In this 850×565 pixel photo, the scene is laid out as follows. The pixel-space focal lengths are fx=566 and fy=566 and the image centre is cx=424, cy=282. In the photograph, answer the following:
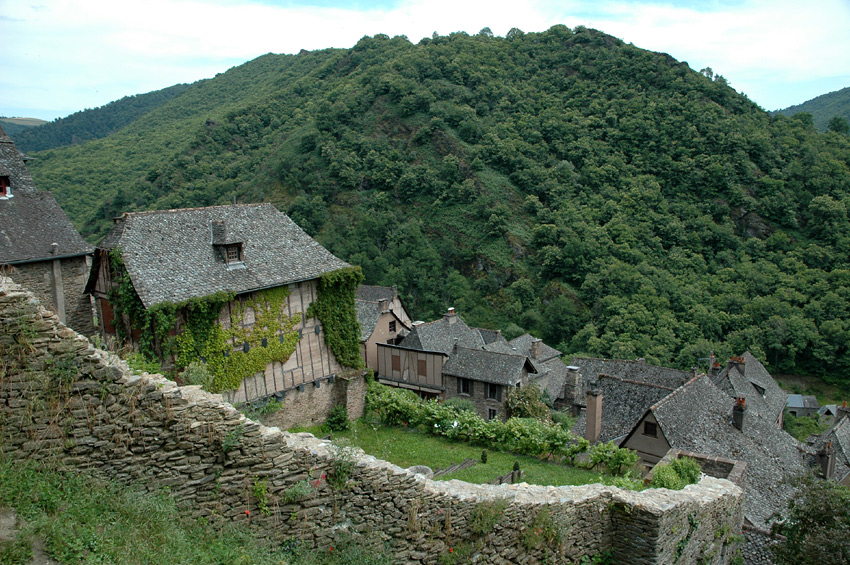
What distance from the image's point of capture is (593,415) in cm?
2466

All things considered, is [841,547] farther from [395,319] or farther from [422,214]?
[422,214]

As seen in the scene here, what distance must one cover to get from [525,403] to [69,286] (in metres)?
19.7

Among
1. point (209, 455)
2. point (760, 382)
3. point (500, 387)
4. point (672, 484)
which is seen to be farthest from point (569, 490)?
point (760, 382)

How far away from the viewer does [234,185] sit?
68.2 m

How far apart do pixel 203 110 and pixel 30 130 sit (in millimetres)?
27097

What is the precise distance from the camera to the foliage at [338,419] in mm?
20234

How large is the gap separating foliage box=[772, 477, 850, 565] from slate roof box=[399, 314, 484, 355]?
21.7 m

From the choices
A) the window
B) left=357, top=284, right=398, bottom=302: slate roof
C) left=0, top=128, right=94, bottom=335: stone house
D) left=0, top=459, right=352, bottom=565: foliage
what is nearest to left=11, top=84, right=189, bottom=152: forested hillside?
left=357, top=284, right=398, bottom=302: slate roof

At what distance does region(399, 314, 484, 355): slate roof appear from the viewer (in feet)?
108

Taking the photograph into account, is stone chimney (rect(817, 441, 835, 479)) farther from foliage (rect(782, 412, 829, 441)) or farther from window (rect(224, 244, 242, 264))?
window (rect(224, 244, 242, 264))

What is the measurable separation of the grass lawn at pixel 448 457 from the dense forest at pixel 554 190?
3441 cm

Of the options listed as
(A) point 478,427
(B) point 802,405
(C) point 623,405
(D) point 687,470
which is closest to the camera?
(D) point 687,470

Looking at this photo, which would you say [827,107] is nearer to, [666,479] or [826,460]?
[826,460]

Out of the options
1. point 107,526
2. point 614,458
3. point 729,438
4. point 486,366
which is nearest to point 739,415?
point 729,438
